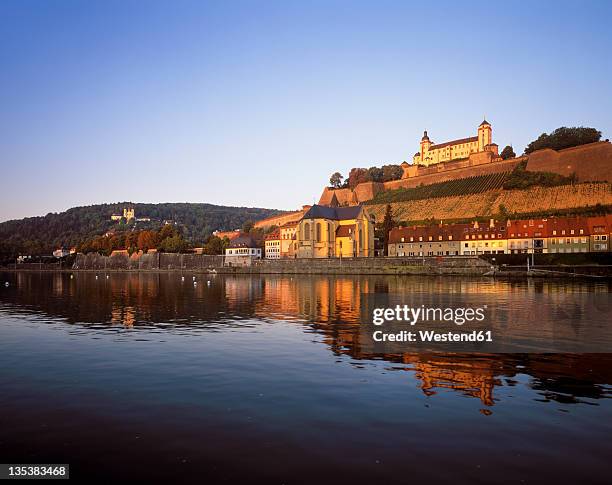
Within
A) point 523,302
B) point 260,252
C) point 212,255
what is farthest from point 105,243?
point 523,302

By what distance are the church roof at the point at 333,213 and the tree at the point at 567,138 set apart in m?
59.1

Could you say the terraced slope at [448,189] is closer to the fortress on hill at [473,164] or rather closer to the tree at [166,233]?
the fortress on hill at [473,164]

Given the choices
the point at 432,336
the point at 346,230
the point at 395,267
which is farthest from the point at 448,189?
the point at 432,336

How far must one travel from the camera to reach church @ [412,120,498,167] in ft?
552

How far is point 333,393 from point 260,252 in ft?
451

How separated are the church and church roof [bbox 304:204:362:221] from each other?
54.9 m

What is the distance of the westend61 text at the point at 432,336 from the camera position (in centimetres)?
2280

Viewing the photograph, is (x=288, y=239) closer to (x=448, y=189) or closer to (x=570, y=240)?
(x=448, y=189)

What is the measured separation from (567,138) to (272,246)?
89817 millimetres

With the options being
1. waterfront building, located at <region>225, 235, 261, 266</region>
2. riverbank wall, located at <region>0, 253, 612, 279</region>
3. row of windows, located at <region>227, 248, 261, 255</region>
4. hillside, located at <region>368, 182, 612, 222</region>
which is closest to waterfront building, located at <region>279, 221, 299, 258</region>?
waterfront building, located at <region>225, 235, 261, 266</region>

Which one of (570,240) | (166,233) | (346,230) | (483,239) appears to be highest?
(166,233)

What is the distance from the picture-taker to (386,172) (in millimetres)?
196000

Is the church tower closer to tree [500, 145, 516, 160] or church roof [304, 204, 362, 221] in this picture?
tree [500, 145, 516, 160]

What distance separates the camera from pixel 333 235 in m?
132
